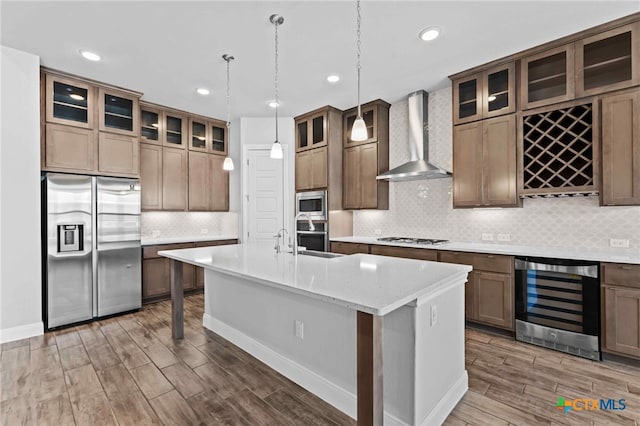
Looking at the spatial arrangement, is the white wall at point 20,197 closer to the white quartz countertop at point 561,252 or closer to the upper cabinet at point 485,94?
the white quartz countertop at point 561,252

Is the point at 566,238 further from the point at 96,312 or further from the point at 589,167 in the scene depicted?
the point at 96,312

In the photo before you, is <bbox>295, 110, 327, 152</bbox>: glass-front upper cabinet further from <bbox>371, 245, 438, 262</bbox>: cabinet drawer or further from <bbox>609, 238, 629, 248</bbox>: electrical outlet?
<bbox>609, 238, 629, 248</bbox>: electrical outlet

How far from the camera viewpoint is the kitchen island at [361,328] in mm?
1473

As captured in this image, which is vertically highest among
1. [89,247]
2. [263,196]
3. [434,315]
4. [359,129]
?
[359,129]

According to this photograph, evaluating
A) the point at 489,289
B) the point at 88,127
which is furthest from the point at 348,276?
the point at 88,127

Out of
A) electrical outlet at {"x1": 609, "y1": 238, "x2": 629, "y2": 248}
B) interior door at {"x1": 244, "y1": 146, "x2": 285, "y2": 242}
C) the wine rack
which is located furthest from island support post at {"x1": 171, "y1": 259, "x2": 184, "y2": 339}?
electrical outlet at {"x1": 609, "y1": 238, "x2": 629, "y2": 248}

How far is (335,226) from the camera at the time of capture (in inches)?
195

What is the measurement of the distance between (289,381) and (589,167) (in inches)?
131

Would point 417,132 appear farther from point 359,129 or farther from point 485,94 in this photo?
point 359,129

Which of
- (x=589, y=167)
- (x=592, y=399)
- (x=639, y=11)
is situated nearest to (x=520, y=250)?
(x=589, y=167)

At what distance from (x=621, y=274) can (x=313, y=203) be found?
3.67m

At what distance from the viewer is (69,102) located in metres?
3.69

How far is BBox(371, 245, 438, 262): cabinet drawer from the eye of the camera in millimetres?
3596

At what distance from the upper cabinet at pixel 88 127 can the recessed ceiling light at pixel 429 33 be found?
12.0ft
